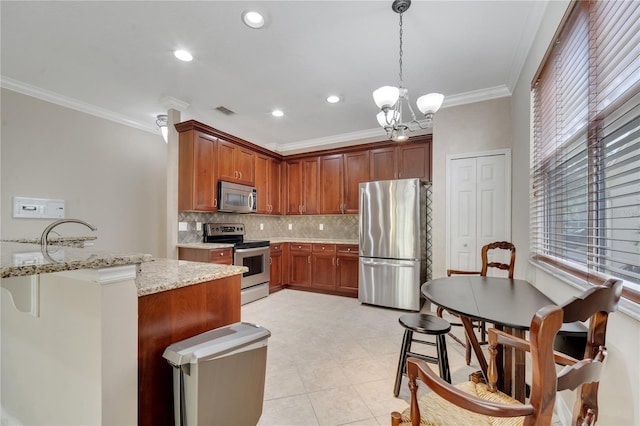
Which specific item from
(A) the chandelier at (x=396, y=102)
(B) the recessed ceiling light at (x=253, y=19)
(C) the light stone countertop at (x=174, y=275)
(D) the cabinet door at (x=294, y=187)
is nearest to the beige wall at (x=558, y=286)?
(A) the chandelier at (x=396, y=102)

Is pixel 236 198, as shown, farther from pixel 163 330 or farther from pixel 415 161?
pixel 163 330

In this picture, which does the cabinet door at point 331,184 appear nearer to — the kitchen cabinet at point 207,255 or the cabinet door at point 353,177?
the cabinet door at point 353,177

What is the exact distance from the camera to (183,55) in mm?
2572

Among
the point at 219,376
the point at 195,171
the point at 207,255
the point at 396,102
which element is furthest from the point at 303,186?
the point at 219,376

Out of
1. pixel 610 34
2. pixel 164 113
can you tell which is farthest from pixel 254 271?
pixel 610 34

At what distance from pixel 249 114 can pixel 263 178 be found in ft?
3.87

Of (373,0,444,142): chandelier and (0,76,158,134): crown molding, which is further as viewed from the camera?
(0,76,158,134): crown molding

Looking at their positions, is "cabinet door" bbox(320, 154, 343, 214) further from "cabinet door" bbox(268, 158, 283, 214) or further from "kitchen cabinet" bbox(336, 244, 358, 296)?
"cabinet door" bbox(268, 158, 283, 214)

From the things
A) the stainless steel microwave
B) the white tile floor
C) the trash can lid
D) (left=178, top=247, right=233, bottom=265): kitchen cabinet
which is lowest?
the white tile floor

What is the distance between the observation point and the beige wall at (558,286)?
0.99 m

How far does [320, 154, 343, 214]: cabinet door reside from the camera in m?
4.70

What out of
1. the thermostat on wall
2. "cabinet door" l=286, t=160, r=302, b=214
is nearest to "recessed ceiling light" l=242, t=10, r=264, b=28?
"cabinet door" l=286, t=160, r=302, b=214

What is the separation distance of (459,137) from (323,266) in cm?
274

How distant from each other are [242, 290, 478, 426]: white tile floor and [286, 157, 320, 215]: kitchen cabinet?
1.85 metres
